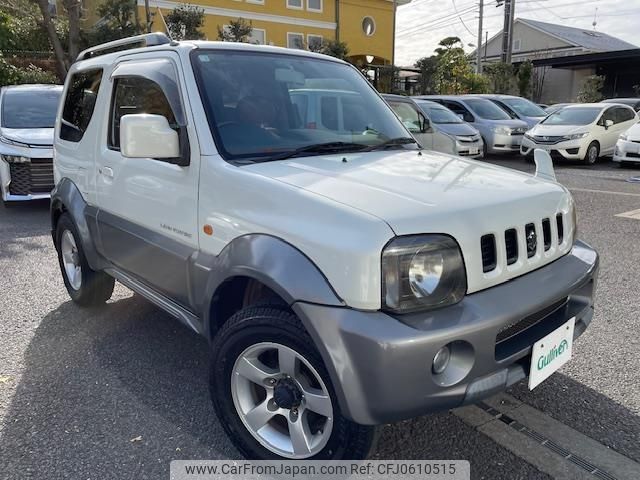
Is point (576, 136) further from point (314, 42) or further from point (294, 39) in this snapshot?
point (294, 39)

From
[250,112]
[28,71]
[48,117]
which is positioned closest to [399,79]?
[28,71]

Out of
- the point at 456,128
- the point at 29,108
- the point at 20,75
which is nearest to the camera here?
the point at 29,108

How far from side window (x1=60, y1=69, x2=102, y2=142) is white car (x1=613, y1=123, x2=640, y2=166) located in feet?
37.6

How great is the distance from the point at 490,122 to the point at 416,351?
13.3 m

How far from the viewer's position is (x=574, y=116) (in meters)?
13.4

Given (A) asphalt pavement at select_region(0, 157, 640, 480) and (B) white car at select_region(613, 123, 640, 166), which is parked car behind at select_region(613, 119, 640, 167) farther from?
(A) asphalt pavement at select_region(0, 157, 640, 480)

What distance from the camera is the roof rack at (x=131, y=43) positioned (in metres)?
3.21

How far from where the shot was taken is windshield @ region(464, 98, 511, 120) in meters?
14.5

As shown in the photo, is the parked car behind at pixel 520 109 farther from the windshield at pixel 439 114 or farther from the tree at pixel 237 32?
the tree at pixel 237 32

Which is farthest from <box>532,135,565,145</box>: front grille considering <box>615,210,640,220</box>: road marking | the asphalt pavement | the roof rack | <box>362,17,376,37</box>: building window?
<box>362,17,376,37</box>: building window

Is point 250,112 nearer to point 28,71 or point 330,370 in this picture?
point 330,370

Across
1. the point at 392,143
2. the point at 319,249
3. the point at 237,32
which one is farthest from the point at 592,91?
the point at 319,249

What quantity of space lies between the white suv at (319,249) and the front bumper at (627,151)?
33.2 ft

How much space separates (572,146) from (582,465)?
1156 cm
